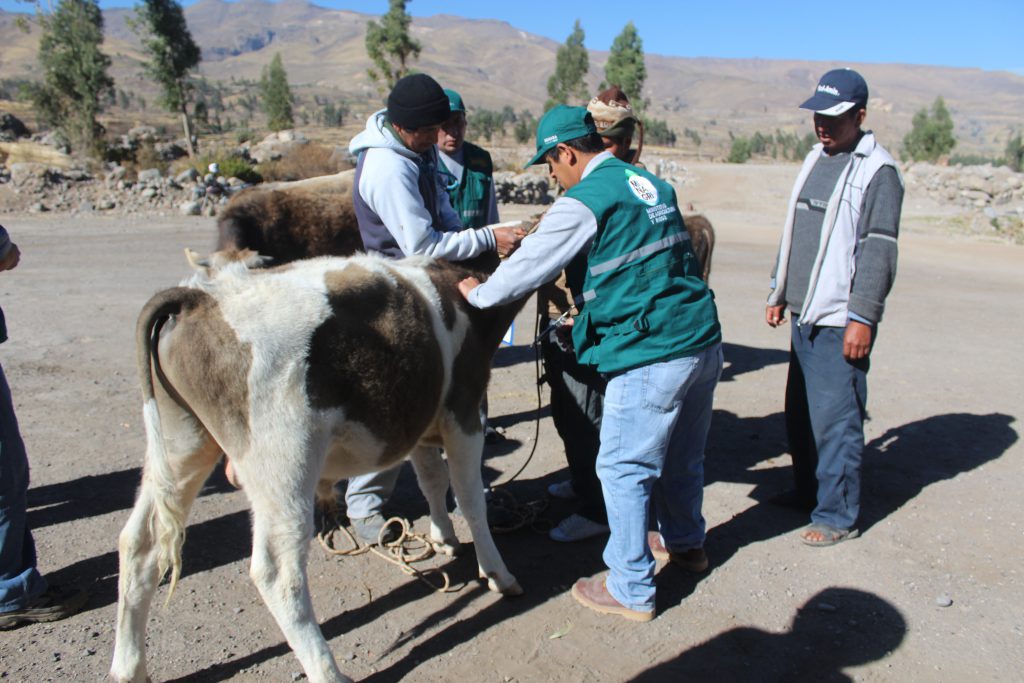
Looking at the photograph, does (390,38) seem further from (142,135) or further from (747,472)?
(747,472)

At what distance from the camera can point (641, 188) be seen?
332 cm

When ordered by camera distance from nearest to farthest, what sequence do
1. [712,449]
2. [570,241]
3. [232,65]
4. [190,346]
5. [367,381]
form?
[190,346] → [367,381] → [570,241] → [712,449] → [232,65]

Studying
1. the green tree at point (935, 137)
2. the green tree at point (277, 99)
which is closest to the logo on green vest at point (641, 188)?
the green tree at point (935, 137)

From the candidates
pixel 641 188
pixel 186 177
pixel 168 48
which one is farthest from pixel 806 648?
pixel 168 48

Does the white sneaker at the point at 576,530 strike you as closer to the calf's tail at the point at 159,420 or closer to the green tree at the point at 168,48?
the calf's tail at the point at 159,420

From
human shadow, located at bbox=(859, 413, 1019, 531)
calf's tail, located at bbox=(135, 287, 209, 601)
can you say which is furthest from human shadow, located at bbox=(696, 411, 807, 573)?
calf's tail, located at bbox=(135, 287, 209, 601)

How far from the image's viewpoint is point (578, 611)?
378 cm

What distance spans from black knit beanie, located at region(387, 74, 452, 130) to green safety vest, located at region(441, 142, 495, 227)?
118cm

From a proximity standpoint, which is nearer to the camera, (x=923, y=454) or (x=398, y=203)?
(x=398, y=203)

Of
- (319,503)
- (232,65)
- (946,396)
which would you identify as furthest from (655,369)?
(232,65)

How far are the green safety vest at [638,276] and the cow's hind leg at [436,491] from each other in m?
1.15

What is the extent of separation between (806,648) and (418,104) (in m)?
3.28

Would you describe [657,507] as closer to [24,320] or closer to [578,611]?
[578,611]

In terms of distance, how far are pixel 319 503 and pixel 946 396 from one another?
→ 19.4 feet
